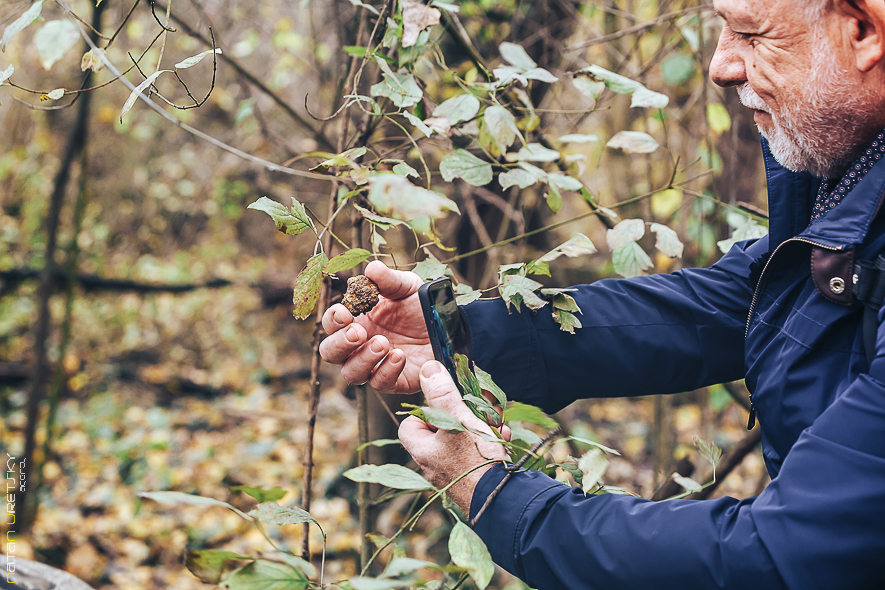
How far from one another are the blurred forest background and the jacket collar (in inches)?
11.3

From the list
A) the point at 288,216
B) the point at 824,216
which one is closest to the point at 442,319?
the point at 288,216

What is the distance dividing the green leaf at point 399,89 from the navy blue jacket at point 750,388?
0.44 meters

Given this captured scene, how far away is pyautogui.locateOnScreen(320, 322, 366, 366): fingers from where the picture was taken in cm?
115

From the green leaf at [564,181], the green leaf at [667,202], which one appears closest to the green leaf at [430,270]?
the green leaf at [564,181]

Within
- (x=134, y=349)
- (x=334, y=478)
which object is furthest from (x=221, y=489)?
(x=134, y=349)

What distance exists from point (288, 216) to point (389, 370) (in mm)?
380

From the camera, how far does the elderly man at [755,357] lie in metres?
0.72

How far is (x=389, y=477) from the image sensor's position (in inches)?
30.9

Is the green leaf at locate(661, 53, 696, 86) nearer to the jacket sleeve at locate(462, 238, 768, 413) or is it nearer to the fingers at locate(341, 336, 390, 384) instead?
the jacket sleeve at locate(462, 238, 768, 413)

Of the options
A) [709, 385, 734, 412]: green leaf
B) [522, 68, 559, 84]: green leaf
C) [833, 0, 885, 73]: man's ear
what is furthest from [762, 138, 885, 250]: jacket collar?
[709, 385, 734, 412]: green leaf

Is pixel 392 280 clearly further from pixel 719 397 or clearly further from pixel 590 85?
pixel 719 397

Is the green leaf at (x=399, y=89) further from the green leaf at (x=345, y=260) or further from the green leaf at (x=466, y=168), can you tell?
the green leaf at (x=345, y=260)

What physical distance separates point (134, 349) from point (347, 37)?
344 cm

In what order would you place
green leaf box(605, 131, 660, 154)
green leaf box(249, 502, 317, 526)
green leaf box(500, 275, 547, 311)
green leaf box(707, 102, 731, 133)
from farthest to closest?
1. green leaf box(707, 102, 731, 133)
2. green leaf box(605, 131, 660, 154)
3. green leaf box(500, 275, 547, 311)
4. green leaf box(249, 502, 317, 526)
